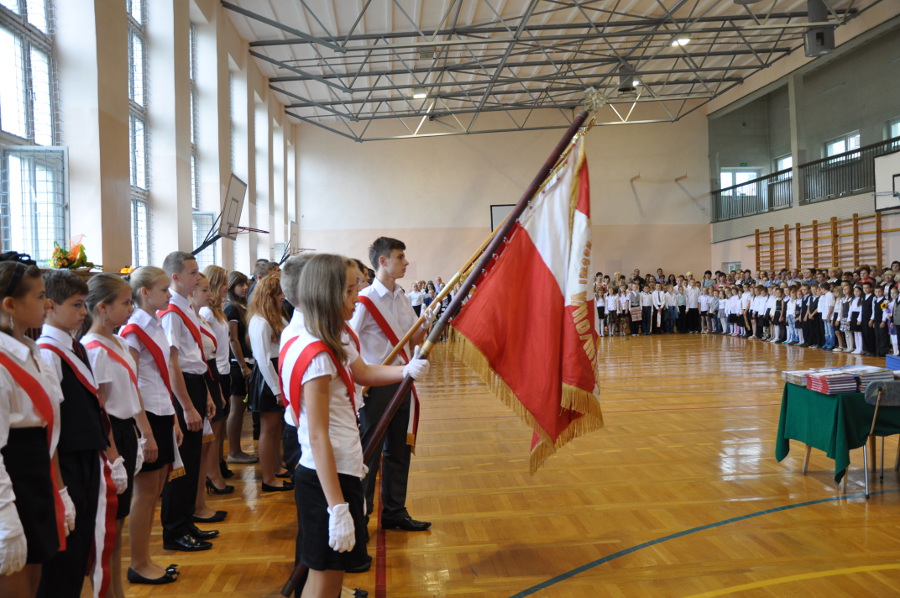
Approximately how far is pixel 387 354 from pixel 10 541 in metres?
2.28

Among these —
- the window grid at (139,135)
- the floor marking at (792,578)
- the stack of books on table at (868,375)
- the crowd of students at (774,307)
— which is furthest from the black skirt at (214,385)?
the crowd of students at (774,307)

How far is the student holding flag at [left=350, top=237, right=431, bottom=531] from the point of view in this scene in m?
3.88

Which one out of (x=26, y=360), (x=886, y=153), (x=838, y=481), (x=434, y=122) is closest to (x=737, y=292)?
(x=886, y=153)

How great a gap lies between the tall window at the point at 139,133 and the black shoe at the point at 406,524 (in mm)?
6417

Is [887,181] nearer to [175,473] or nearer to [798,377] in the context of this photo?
[798,377]

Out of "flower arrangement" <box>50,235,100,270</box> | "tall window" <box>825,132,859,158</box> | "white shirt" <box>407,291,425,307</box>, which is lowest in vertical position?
"white shirt" <box>407,291,425,307</box>

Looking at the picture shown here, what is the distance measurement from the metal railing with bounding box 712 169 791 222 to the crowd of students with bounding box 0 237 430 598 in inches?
717

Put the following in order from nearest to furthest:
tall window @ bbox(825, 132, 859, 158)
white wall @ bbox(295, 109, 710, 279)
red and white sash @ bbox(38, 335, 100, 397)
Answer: red and white sash @ bbox(38, 335, 100, 397) < tall window @ bbox(825, 132, 859, 158) < white wall @ bbox(295, 109, 710, 279)

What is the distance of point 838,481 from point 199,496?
3.91 metres

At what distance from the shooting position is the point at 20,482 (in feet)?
6.32

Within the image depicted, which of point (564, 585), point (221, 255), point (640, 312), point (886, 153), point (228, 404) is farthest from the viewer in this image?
point (640, 312)

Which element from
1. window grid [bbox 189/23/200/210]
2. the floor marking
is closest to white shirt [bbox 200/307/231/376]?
the floor marking

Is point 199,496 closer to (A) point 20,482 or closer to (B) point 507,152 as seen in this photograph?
(A) point 20,482

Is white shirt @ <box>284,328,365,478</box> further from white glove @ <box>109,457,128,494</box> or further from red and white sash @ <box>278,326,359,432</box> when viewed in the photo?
white glove @ <box>109,457,128,494</box>
